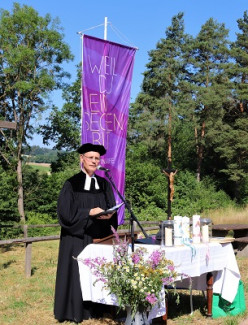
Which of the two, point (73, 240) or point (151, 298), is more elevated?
point (73, 240)

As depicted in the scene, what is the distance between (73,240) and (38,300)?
193cm

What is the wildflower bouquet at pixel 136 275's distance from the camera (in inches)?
176

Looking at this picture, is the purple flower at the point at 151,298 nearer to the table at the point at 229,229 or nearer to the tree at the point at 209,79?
the table at the point at 229,229

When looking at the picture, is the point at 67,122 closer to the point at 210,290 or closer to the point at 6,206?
the point at 6,206

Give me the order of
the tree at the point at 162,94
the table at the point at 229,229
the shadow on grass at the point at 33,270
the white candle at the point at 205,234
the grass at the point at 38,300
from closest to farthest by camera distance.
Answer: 1. the white candle at the point at 205,234
2. the grass at the point at 38,300
3. the shadow on grass at the point at 33,270
4. the table at the point at 229,229
5. the tree at the point at 162,94

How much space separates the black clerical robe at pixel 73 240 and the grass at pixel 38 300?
0.75 ft

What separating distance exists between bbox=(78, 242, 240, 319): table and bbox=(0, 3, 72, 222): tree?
2028 centimetres

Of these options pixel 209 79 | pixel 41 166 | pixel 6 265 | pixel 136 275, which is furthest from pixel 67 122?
pixel 136 275

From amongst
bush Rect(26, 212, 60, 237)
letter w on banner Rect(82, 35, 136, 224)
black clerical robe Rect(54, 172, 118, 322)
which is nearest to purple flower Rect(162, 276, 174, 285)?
black clerical robe Rect(54, 172, 118, 322)

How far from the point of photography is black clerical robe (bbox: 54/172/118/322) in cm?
545

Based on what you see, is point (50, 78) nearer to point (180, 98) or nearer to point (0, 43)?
point (0, 43)

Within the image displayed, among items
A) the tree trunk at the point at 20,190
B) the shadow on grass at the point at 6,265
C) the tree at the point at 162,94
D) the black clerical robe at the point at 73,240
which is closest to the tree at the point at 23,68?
the tree trunk at the point at 20,190

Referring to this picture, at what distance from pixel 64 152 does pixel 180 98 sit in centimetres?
861

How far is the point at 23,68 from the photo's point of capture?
26188 mm
